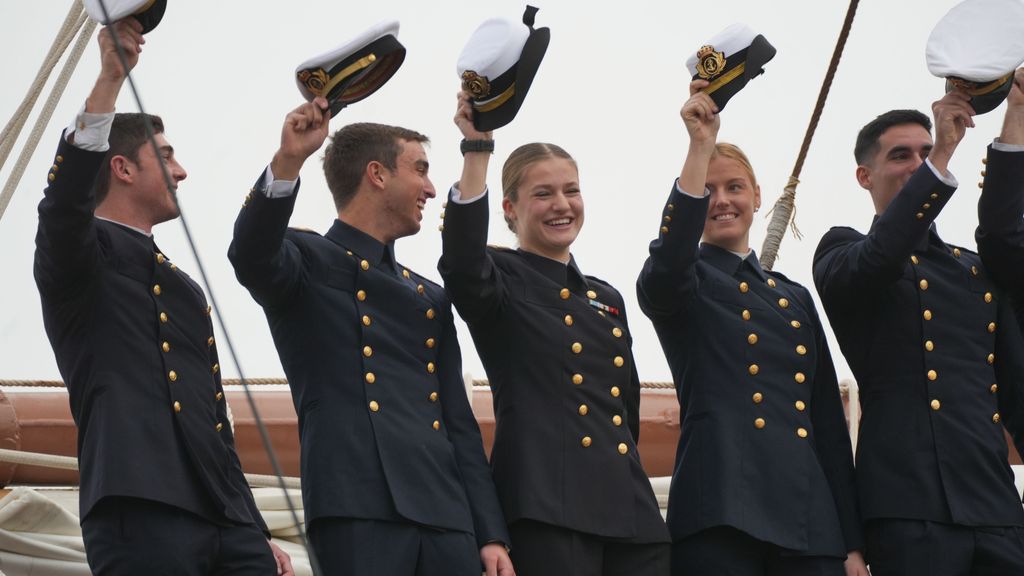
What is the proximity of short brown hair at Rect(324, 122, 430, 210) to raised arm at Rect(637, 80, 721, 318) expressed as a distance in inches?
26.1

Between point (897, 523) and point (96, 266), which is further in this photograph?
point (897, 523)

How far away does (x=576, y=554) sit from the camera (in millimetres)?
3398

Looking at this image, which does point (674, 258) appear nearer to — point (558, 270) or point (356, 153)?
point (558, 270)

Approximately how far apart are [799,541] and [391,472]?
3.01ft

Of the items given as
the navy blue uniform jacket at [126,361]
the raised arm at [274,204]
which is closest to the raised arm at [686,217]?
the raised arm at [274,204]

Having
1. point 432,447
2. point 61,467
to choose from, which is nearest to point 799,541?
point 432,447

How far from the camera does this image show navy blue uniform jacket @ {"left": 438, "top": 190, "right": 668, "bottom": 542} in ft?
11.3

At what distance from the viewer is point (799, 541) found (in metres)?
3.54

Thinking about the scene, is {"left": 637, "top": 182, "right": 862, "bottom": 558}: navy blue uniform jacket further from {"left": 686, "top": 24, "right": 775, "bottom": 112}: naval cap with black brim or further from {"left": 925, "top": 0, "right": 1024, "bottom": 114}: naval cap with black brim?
{"left": 925, "top": 0, "right": 1024, "bottom": 114}: naval cap with black brim

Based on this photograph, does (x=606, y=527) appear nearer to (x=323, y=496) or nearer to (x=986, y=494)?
(x=323, y=496)

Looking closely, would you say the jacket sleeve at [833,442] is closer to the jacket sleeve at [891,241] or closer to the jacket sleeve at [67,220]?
the jacket sleeve at [891,241]

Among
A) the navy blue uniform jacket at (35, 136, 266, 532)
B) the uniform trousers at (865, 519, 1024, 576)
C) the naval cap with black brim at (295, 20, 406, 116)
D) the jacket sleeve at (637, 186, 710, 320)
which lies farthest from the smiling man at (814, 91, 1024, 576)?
the navy blue uniform jacket at (35, 136, 266, 532)

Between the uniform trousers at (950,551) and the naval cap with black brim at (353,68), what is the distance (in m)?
1.52

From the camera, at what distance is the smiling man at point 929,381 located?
11.7ft
